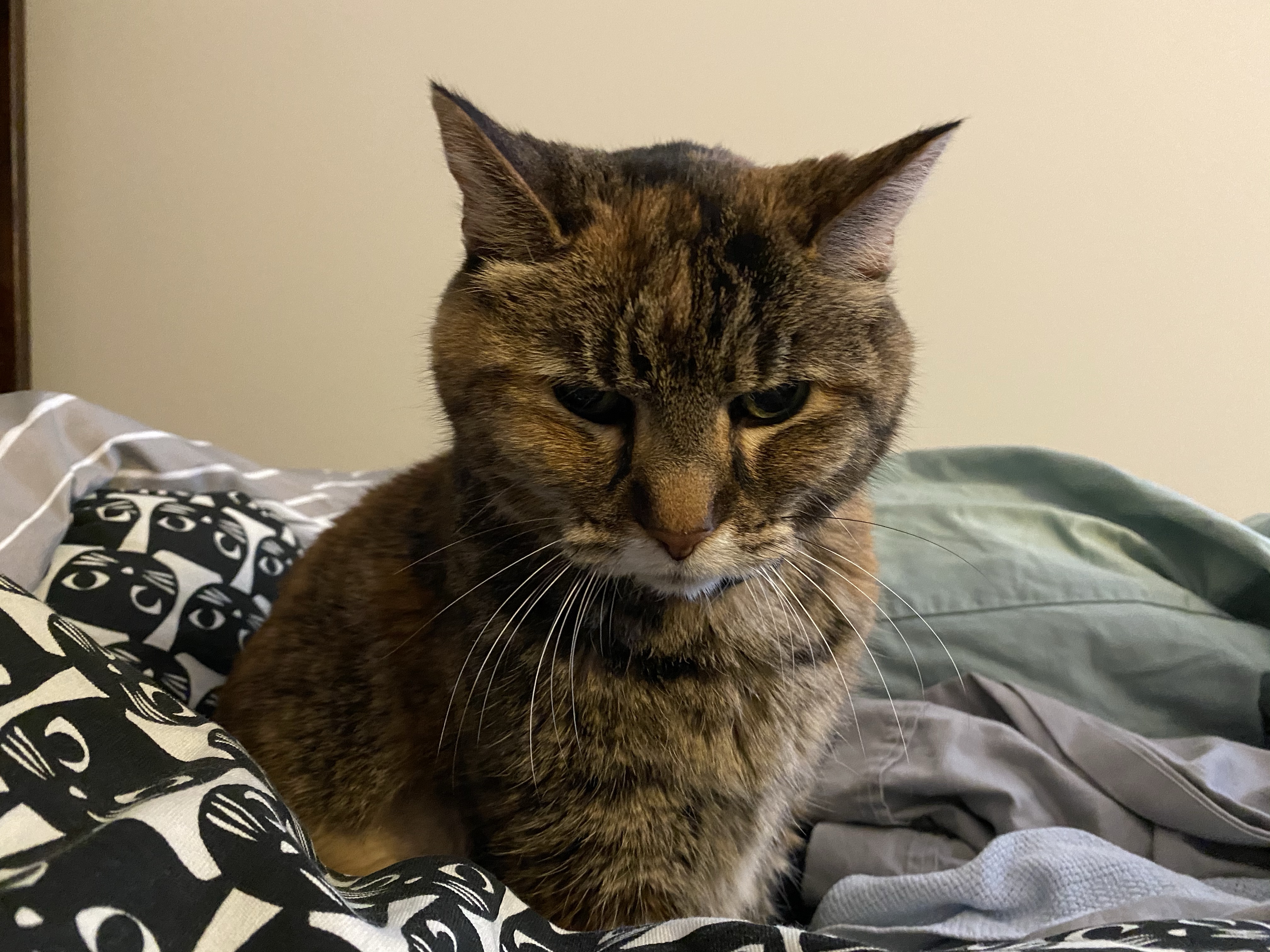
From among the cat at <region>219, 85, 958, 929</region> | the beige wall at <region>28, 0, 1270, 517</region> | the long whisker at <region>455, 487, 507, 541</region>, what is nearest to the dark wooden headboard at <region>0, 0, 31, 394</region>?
the beige wall at <region>28, 0, 1270, 517</region>

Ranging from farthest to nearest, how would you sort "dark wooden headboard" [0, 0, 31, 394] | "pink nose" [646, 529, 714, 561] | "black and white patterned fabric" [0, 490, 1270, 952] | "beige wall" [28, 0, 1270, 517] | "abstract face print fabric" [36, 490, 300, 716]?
"dark wooden headboard" [0, 0, 31, 394] → "beige wall" [28, 0, 1270, 517] → "abstract face print fabric" [36, 490, 300, 716] → "pink nose" [646, 529, 714, 561] → "black and white patterned fabric" [0, 490, 1270, 952]

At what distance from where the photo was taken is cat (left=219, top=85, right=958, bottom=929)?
2.10 feet

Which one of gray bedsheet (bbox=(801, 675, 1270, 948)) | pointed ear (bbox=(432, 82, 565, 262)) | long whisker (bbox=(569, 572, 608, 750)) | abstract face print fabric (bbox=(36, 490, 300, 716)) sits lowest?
gray bedsheet (bbox=(801, 675, 1270, 948))

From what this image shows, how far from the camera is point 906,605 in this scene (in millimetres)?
1019

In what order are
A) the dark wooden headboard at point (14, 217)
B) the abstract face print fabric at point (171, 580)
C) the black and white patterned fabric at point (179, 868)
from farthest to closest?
the dark wooden headboard at point (14, 217) < the abstract face print fabric at point (171, 580) < the black and white patterned fabric at point (179, 868)

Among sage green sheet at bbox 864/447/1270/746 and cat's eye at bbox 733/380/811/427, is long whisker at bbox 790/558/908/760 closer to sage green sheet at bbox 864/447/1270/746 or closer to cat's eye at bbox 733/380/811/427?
sage green sheet at bbox 864/447/1270/746

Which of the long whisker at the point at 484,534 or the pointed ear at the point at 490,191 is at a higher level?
the pointed ear at the point at 490,191

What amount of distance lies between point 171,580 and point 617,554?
69 centimetres

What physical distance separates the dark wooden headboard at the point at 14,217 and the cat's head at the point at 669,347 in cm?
184

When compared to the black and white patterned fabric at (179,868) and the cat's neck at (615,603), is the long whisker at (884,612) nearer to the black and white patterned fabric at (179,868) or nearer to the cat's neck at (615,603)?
the cat's neck at (615,603)

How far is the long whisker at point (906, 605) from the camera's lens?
30.6 inches

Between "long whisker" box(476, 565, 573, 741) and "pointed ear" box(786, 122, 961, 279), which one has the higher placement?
"pointed ear" box(786, 122, 961, 279)

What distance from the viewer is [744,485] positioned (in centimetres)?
65

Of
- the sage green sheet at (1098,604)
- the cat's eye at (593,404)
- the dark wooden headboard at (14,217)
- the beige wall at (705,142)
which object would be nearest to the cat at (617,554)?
the cat's eye at (593,404)
